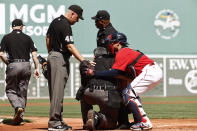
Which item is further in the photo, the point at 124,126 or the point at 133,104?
the point at 124,126

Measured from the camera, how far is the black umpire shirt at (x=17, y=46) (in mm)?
9125

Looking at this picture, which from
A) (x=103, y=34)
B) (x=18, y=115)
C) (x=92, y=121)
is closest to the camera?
(x=92, y=121)

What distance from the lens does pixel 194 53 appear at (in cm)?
2550

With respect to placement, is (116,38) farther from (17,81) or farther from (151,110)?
(151,110)

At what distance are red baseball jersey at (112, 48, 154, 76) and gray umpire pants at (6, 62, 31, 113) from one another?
255cm

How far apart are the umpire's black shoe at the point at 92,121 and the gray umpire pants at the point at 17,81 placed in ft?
7.68

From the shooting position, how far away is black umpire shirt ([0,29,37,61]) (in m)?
9.12

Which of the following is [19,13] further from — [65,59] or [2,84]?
[65,59]

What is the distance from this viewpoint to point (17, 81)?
30.1ft

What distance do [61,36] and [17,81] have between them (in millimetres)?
2070

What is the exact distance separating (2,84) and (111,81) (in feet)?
42.1

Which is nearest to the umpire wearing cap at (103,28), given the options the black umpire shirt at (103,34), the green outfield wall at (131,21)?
the black umpire shirt at (103,34)

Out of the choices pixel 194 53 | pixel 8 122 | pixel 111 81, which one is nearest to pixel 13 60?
pixel 8 122

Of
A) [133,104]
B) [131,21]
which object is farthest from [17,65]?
[131,21]
